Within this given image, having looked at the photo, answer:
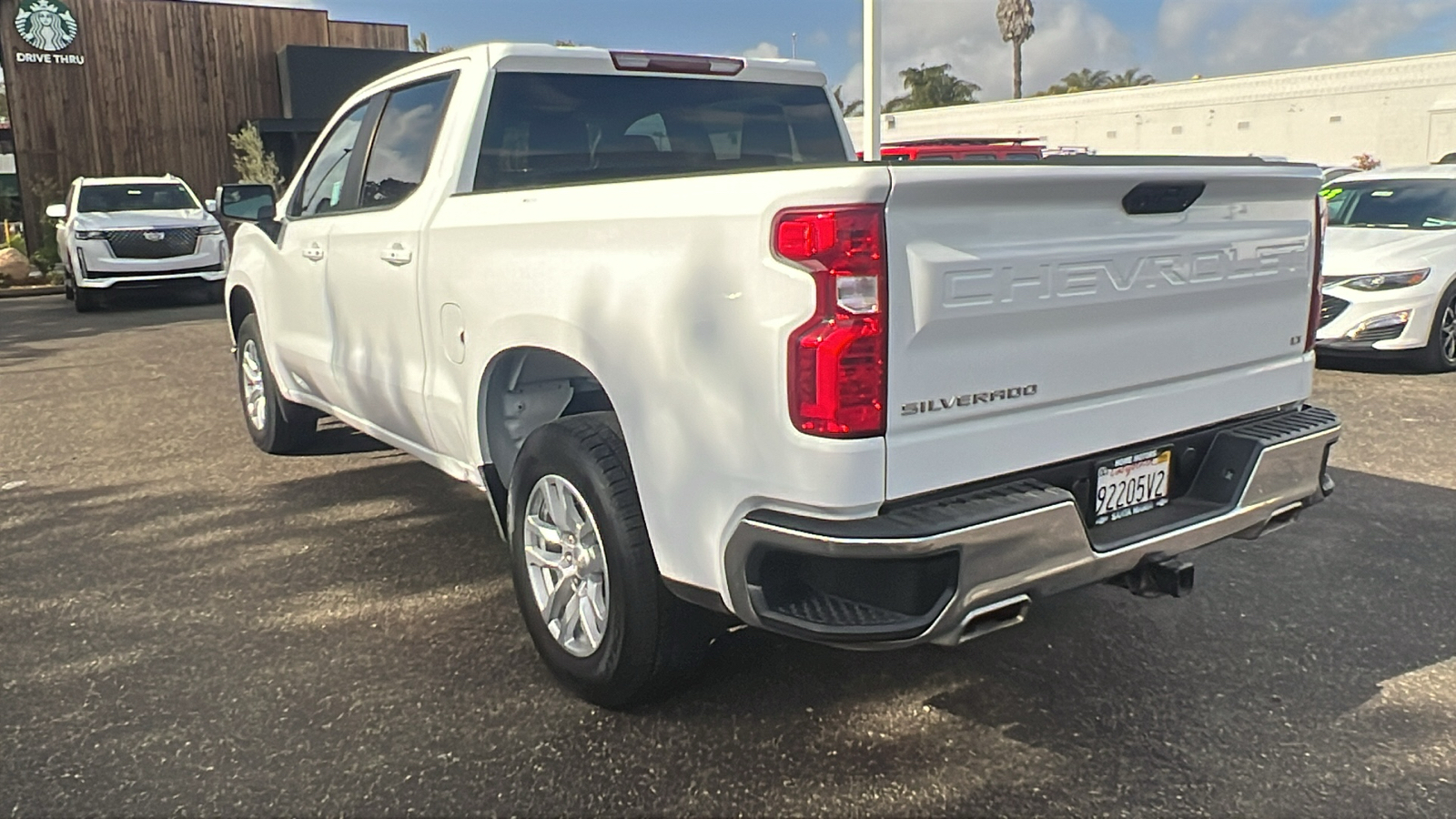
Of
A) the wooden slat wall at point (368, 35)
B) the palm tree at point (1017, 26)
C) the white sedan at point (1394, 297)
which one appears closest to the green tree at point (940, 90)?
the palm tree at point (1017, 26)

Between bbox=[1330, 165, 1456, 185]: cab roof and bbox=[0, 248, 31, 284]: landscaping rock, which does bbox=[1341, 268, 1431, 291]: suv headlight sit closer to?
bbox=[1330, 165, 1456, 185]: cab roof

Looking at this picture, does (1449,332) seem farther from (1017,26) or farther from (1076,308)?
(1017,26)

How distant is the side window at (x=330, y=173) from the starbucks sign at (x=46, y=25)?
23384 mm

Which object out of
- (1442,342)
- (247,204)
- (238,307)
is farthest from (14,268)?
(1442,342)

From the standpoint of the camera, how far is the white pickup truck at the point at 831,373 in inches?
99.2

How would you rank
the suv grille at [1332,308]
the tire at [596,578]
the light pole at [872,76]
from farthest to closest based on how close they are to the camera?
the light pole at [872,76] < the suv grille at [1332,308] < the tire at [596,578]

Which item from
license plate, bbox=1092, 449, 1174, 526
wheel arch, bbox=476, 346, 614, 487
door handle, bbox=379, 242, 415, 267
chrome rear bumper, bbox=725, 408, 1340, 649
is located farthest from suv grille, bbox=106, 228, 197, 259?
license plate, bbox=1092, 449, 1174, 526

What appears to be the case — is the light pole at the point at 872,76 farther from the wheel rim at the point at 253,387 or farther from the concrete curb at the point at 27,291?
the concrete curb at the point at 27,291

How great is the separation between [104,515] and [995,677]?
13.6 feet

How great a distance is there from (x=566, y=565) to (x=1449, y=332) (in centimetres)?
762

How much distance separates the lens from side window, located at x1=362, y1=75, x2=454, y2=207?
424cm

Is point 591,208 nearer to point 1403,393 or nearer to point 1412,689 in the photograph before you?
point 1412,689

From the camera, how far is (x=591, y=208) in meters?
3.09

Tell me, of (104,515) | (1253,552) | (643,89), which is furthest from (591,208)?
(104,515)
